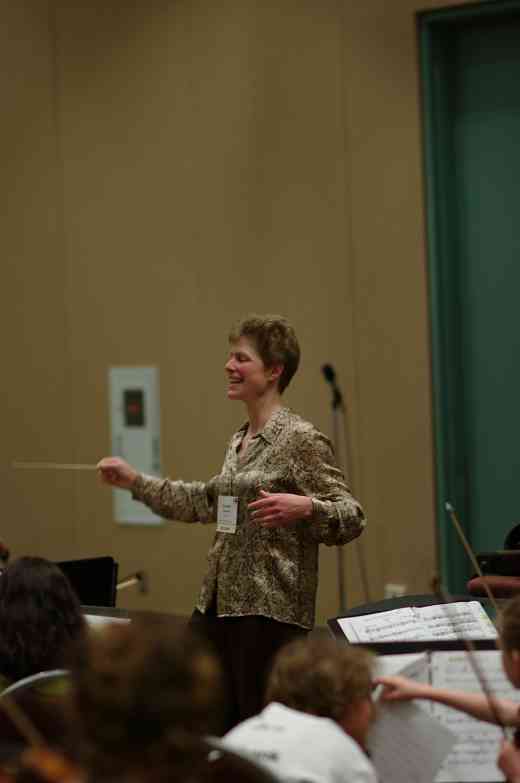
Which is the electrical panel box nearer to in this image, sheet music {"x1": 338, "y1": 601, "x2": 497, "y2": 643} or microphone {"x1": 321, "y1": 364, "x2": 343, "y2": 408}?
microphone {"x1": 321, "y1": 364, "x2": 343, "y2": 408}

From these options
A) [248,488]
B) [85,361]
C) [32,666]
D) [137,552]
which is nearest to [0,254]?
[85,361]

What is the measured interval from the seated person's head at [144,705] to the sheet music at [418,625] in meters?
1.18

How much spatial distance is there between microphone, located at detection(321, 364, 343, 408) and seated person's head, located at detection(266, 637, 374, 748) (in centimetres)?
314

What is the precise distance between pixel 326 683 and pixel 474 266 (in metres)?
3.31

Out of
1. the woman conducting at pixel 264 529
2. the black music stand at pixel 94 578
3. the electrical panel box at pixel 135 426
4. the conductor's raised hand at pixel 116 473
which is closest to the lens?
the woman conducting at pixel 264 529

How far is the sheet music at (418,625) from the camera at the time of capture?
2494mm

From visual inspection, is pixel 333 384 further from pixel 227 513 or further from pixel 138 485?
pixel 227 513

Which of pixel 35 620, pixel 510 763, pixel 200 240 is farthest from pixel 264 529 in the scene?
pixel 200 240

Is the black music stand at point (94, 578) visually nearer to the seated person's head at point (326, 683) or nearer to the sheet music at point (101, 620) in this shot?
the sheet music at point (101, 620)

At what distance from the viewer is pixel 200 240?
539 centimetres

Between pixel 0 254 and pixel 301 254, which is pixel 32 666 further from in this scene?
pixel 0 254

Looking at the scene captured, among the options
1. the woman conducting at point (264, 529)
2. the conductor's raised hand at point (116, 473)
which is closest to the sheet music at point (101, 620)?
the woman conducting at point (264, 529)

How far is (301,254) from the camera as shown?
5.13m

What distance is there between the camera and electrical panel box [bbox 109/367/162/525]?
18.4 feet
